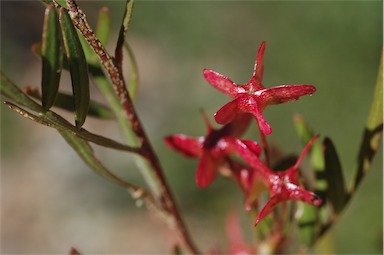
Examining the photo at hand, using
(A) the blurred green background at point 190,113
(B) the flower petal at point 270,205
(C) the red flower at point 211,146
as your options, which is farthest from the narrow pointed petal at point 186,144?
(A) the blurred green background at point 190,113

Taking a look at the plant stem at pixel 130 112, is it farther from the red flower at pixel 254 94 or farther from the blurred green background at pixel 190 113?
the blurred green background at pixel 190 113

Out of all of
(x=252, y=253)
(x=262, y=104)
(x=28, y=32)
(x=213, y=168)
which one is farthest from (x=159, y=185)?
(x=28, y=32)

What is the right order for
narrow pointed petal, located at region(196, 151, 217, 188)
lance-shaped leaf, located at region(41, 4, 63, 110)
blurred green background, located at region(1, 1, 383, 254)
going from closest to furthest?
lance-shaped leaf, located at region(41, 4, 63, 110), narrow pointed petal, located at region(196, 151, 217, 188), blurred green background, located at region(1, 1, 383, 254)

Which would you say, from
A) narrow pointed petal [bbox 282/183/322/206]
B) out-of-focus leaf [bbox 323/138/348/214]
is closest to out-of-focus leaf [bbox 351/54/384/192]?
out-of-focus leaf [bbox 323/138/348/214]

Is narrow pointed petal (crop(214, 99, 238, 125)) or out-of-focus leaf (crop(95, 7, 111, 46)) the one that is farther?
out-of-focus leaf (crop(95, 7, 111, 46))

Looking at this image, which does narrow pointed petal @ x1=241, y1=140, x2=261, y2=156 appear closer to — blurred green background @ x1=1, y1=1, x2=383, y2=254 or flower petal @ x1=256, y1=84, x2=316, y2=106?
flower petal @ x1=256, y1=84, x2=316, y2=106

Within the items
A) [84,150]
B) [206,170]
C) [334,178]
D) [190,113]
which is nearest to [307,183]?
[334,178]

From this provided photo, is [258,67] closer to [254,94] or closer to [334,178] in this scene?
[254,94]

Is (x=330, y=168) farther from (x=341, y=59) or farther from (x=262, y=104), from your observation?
(x=341, y=59)
